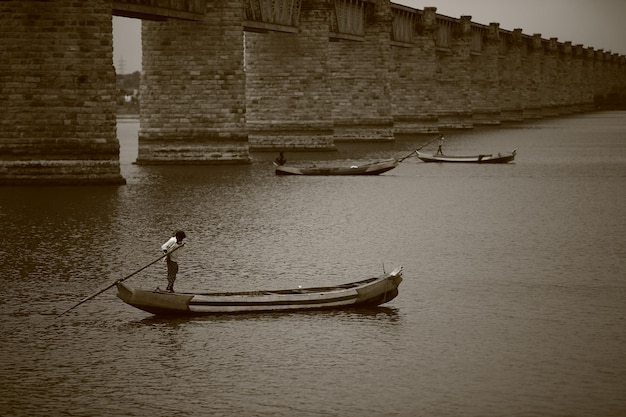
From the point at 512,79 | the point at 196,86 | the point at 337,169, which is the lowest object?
the point at 337,169

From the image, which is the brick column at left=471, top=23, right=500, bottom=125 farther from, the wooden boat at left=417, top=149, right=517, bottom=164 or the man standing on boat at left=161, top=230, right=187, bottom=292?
the man standing on boat at left=161, top=230, right=187, bottom=292

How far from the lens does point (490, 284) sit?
25781 millimetres

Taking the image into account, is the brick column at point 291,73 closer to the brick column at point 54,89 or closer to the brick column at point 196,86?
the brick column at point 196,86

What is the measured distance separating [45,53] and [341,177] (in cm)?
1595

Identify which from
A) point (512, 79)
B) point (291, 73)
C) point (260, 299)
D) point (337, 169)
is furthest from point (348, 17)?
point (512, 79)

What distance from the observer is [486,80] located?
448 feet

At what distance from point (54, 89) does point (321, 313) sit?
2434 centimetres

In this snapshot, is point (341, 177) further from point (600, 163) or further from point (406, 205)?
point (600, 163)

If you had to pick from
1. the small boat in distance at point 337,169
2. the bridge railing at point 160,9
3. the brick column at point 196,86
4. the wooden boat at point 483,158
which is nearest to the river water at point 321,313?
the bridge railing at point 160,9

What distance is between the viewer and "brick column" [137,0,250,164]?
185ft

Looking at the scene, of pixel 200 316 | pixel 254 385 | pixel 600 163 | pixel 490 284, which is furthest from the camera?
pixel 600 163

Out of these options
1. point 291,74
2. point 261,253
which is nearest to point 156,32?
point 291,74

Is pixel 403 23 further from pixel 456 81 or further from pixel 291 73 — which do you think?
pixel 291 73

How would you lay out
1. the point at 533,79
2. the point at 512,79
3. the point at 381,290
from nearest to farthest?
1. the point at 381,290
2. the point at 512,79
3. the point at 533,79
